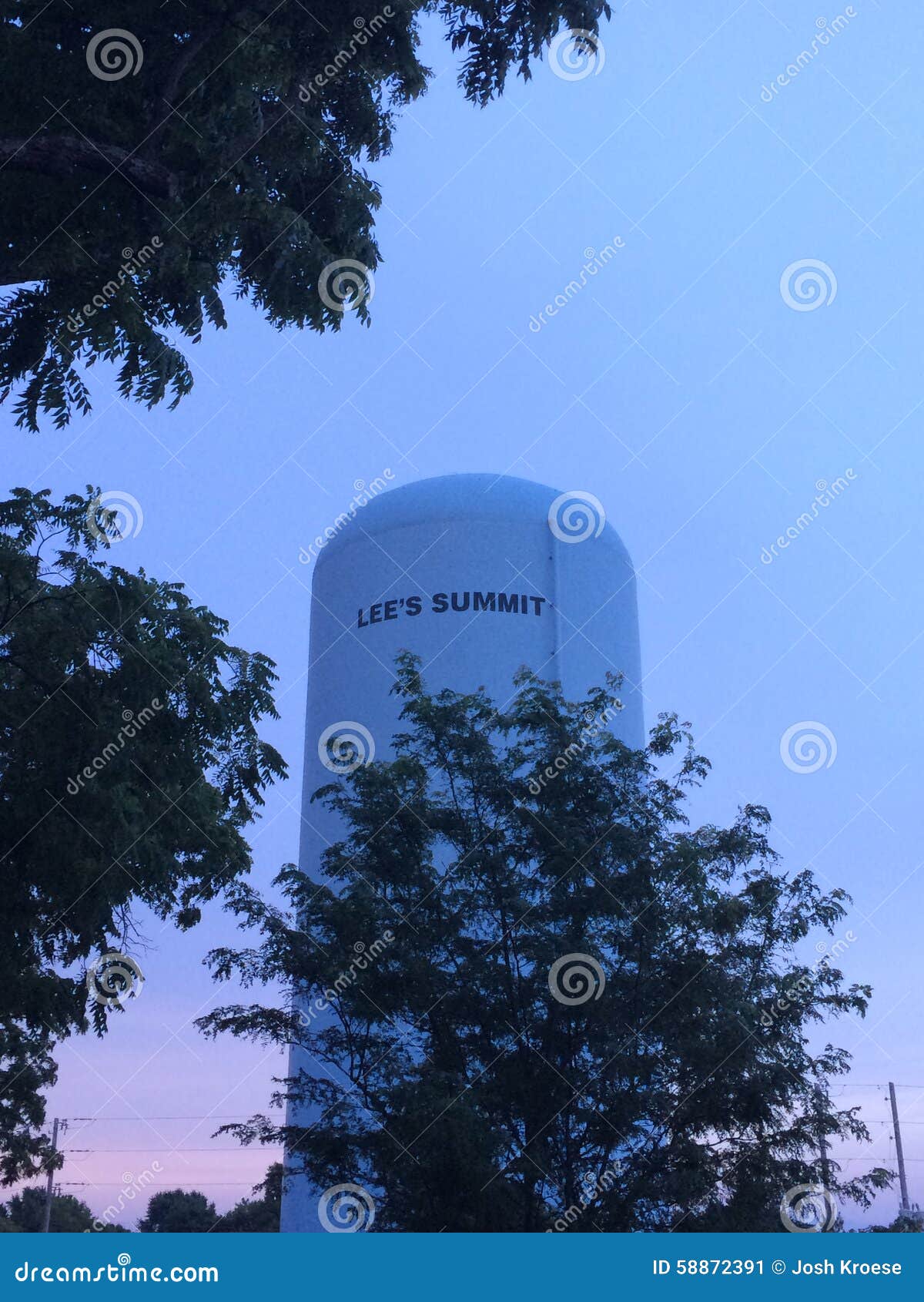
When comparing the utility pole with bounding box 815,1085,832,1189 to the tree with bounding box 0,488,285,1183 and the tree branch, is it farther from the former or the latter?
the tree branch

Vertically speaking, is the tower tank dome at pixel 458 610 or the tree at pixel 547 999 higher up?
the tower tank dome at pixel 458 610

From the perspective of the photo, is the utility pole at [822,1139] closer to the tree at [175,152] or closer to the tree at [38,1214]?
the tree at [175,152]

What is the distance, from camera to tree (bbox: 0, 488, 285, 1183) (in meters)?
13.0

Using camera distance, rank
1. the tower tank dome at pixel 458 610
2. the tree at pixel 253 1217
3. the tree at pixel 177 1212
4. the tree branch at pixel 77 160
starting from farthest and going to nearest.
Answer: the tree at pixel 177 1212 < the tree at pixel 253 1217 < the tower tank dome at pixel 458 610 < the tree branch at pixel 77 160

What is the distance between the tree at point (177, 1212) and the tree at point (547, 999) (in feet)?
156

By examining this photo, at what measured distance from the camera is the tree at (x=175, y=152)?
1044cm

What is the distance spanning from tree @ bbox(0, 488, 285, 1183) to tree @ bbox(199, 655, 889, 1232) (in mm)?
1899

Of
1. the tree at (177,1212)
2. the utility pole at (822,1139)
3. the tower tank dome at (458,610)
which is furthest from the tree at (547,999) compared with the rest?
the tree at (177,1212)

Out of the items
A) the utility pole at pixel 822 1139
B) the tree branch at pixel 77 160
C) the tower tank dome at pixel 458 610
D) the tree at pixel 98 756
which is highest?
the tower tank dome at pixel 458 610

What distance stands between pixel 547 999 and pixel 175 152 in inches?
402

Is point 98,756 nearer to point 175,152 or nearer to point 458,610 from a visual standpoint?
point 175,152

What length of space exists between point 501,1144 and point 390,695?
1152cm

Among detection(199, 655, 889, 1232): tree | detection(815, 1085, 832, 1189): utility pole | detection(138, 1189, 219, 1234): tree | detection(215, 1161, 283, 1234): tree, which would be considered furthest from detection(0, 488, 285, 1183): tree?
detection(138, 1189, 219, 1234): tree

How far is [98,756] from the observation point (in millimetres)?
12953
